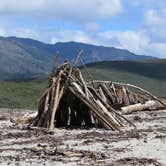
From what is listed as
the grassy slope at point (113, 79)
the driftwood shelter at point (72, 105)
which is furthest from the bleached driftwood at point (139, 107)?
the grassy slope at point (113, 79)

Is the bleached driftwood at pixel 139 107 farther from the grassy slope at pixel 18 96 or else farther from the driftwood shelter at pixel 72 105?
the grassy slope at pixel 18 96

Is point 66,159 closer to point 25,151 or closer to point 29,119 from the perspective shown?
point 25,151

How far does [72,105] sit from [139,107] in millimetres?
6777

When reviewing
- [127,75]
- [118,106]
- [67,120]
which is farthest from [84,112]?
[127,75]

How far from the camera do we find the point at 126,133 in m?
16.8

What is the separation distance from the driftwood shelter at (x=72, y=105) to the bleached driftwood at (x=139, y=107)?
16.3ft

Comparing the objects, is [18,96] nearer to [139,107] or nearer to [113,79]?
[139,107]

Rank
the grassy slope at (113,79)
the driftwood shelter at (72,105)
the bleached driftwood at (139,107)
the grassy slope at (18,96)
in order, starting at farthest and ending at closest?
the grassy slope at (113,79) < the grassy slope at (18,96) < the bleached driftwood at (139,107) < the driftwood shelter at (72,105)

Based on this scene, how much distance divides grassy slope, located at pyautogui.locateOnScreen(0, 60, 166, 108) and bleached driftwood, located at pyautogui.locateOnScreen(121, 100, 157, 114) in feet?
49.9

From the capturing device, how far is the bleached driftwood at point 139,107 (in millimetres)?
24516

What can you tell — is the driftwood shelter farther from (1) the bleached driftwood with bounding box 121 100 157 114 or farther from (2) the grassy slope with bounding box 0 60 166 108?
(2) the grassy slope with bounding box 0 60 166 108

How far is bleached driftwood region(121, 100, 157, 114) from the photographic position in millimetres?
24516

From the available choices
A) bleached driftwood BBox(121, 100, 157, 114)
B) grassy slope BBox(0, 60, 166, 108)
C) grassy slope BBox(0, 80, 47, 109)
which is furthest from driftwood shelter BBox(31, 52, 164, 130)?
grassy slope BBox(0, 60, 166, 108)

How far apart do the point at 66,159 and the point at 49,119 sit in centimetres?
661
